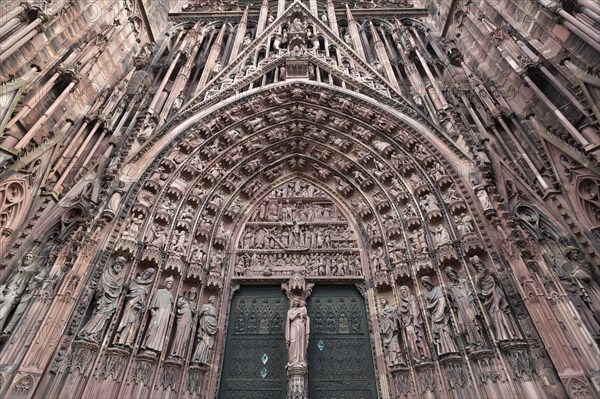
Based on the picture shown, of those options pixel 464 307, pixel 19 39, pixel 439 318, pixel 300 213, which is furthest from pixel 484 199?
pixel 19 39

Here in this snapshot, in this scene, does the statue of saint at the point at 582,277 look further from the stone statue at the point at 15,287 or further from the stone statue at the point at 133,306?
the stone statue at the point at 15,287

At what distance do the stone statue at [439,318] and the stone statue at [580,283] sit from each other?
173cm

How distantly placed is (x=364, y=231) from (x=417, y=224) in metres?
1.33

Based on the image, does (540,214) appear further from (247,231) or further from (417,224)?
(247,231)

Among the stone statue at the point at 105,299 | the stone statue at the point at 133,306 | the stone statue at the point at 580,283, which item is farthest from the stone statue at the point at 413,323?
the stone statue at the point at 105,299

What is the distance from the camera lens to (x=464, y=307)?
18.9 feet

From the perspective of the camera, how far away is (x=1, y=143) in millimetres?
5793

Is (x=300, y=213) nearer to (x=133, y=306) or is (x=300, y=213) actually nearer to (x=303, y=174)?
(x=303, y=174)

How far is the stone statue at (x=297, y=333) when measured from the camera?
6.01 metres

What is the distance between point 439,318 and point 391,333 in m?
0.88

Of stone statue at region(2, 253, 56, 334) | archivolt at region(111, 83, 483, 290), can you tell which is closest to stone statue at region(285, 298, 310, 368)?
archivolt at region(111, 83, 483, 290)

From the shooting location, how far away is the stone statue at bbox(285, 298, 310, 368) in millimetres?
6012

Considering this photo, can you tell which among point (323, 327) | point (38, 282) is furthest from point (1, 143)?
point (323, 327)

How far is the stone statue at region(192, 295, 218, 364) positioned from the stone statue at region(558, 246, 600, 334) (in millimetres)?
5591
